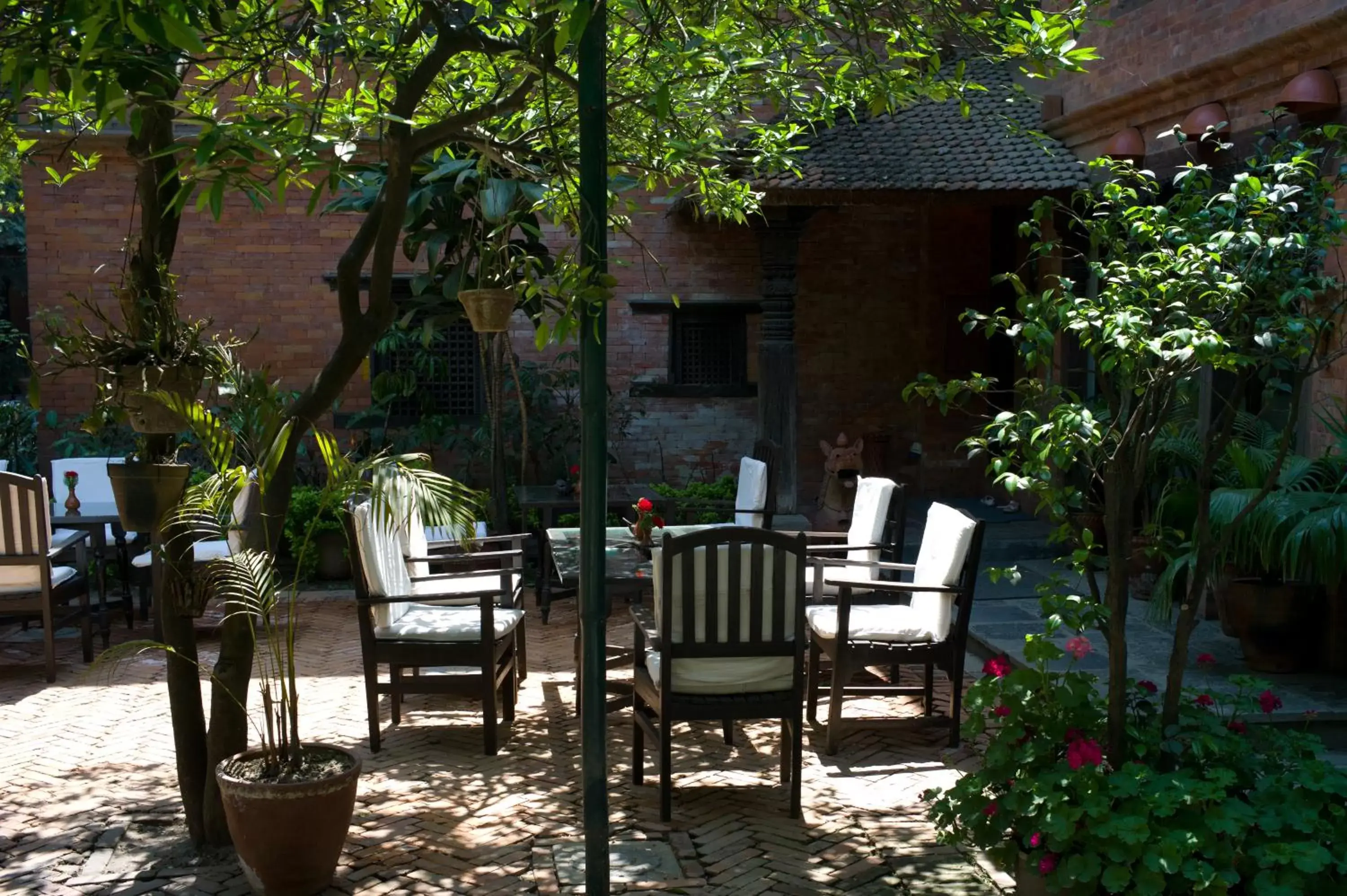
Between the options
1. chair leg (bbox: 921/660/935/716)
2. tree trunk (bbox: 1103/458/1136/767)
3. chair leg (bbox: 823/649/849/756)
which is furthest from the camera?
chair leg (bbox: 921/660/935/716)

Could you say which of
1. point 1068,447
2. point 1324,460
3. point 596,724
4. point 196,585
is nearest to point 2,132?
point 196,585

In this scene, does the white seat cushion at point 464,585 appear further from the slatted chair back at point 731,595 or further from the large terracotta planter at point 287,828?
the large terracotta planter at point 287,828

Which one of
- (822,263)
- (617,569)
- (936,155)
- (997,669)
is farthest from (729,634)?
(822,263)

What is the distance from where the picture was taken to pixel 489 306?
4.64 metres

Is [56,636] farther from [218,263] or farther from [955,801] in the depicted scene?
[955,801]

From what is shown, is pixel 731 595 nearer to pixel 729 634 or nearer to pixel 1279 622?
pixel 729 634

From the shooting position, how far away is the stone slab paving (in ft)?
19.6

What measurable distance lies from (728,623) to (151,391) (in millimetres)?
2219

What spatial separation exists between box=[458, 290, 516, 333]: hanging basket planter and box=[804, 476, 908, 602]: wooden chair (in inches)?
97.4

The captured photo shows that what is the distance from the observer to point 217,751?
452cm

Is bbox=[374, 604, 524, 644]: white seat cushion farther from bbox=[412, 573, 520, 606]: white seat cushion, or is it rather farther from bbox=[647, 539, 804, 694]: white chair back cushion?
bbox=[647, 539, 804, 694]: white chair back cushion

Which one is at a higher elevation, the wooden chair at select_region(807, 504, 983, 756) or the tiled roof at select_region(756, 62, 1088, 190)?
the tiled roof at select_region(756, 62, 1088, 190)

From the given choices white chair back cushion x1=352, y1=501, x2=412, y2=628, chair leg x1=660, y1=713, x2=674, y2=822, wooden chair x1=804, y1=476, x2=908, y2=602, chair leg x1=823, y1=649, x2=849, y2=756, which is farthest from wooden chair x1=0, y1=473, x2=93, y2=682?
chair leg x1=823, y1=649, x2=849, y2=756

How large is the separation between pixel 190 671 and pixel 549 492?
201 inches
